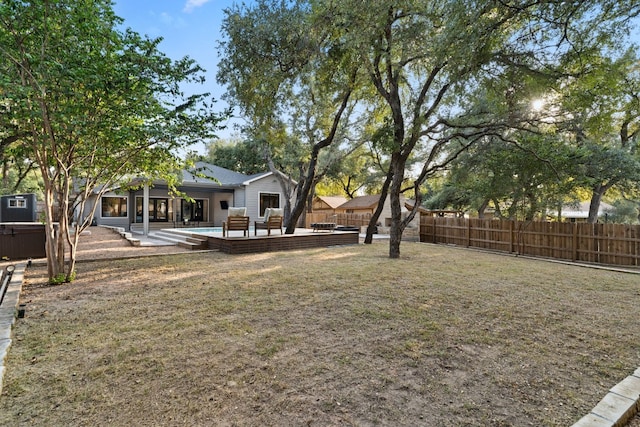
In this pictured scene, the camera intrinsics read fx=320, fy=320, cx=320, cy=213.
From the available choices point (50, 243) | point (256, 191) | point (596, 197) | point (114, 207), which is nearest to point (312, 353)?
point (50, 243)

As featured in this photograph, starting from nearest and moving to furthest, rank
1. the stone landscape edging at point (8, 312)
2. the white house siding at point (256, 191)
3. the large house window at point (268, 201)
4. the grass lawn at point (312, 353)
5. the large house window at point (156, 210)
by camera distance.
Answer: the grass lawn at point (312, 353)
the stone landscape edging at point (8, 312)
the large house window at point (156, 210)
the white house siding at point (256, 191)
the large house window at point (268, 201)

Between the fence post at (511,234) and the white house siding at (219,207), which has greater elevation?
the white house siding at (219,207)

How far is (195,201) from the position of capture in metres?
16.5

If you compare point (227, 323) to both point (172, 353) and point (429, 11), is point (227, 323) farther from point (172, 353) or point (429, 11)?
point (429, 11)

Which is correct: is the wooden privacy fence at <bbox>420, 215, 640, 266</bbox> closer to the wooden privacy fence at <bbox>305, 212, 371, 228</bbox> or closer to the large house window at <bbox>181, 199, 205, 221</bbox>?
the wooden privacy fence at <bbox>305, 212, 371, 228</bbox>

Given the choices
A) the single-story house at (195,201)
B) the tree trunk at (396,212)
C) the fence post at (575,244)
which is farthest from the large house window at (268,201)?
the fence post at (575,244)

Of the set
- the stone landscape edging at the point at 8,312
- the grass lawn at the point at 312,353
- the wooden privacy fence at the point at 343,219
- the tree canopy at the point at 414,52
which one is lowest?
the grass lawn at the point at 312,353

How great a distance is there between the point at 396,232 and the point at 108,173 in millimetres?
7734

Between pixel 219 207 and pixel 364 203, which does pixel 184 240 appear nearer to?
pixel 219 207

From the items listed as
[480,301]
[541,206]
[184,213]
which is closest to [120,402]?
[480,301]

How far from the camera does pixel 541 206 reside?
41.6ft

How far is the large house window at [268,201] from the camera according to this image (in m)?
19.9

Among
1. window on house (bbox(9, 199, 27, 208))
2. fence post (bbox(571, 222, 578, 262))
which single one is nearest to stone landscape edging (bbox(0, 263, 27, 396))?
window on house (bbox(9, 199, 27, 208))

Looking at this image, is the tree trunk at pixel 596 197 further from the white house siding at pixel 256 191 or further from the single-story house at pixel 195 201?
the white house siding at pixel 256 191
